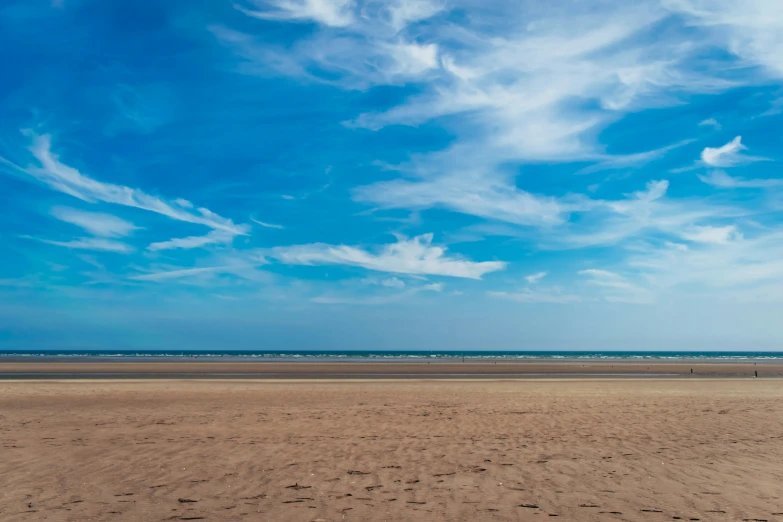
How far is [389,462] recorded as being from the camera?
1167 centimetres

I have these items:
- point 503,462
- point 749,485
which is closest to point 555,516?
point 503,462

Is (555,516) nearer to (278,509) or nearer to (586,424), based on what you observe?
(278,509)

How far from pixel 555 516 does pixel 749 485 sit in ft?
14.4

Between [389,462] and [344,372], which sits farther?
[344,372]

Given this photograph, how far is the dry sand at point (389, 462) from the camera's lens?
875 cm

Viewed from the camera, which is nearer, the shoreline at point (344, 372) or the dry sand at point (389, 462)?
the dry sand at point (389, 462)

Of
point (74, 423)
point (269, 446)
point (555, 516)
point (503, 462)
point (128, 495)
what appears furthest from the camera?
point (74, 423)

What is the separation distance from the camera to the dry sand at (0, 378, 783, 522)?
344 inches

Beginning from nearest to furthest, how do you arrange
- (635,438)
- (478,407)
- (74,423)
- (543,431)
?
(635,438)
(543,431)
(74,423)
(478,407)

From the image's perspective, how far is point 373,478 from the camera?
10438 mm

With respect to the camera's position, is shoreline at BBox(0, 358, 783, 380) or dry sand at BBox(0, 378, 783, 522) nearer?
dry sand at BBox(0, 378, 783, 522)

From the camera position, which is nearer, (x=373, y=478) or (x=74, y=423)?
(x=373, y=478)

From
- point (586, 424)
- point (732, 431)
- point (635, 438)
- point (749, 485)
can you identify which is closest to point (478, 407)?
point (586, 424)

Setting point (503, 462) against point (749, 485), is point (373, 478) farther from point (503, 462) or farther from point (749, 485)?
point (749, 485)
